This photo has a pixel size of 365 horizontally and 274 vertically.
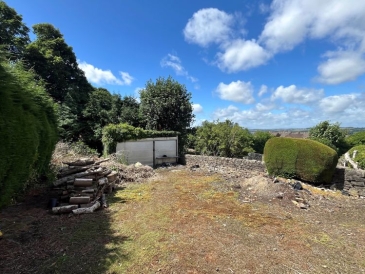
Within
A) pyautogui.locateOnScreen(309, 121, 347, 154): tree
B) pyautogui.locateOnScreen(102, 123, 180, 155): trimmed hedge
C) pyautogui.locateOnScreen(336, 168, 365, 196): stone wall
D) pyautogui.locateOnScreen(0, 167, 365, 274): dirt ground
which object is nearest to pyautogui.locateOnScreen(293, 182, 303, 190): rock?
pyautogui.locateOnScreen(0, 167, 365, 274): dirt ground

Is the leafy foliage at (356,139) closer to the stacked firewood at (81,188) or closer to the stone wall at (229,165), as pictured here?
the stone wall at (229,165)

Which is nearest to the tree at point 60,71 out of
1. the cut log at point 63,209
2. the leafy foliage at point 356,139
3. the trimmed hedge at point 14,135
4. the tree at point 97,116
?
the tree at point 97,116

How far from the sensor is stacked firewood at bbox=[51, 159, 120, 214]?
17.1ft

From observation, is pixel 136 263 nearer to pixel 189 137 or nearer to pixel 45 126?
pixel 45 126

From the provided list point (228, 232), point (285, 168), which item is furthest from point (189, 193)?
point (285, 168)

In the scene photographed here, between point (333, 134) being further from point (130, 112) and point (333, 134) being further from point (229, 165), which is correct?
point (130, 112)

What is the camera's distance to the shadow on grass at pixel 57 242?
9.82 ft

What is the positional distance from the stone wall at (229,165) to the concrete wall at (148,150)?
6.23 feet

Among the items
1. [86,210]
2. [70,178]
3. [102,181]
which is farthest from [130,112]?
[86,210]

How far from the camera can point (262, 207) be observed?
18.9 ft

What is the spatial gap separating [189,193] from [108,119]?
10834mm

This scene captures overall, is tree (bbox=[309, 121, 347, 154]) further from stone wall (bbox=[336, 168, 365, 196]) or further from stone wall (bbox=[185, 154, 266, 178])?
stone wall (bbox=[336, 168, 365, 196])

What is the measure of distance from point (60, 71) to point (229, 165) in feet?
54.0

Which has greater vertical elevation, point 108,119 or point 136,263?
point 108,119
